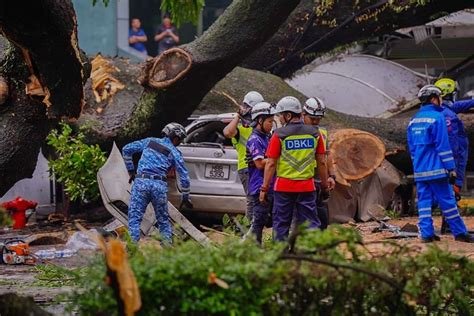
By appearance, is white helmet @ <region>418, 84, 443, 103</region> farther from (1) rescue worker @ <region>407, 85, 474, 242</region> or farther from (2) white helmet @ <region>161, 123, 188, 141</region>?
(2) white helmet @ <region>161, 123, 188, 141</region>

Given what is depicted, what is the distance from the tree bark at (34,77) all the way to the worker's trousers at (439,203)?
392cm

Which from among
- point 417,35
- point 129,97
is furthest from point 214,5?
point 129,97

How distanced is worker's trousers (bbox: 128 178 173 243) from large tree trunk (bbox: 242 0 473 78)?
5.90m

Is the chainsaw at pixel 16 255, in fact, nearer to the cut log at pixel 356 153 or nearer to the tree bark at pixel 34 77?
the tree bark at pixel 34 77

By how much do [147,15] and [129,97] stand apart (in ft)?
37.4

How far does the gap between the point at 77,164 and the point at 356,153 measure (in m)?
3.82

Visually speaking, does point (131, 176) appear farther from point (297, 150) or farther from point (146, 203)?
point (297, 150)

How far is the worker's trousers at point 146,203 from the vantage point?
11852 millimetres

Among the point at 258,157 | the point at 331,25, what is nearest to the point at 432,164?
the point at 258,157

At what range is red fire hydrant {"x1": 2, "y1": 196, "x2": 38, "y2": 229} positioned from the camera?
49.5ft

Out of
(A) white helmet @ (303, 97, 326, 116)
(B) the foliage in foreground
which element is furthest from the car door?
(B) the foliage in foreground

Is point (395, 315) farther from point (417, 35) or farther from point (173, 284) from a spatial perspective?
point (417, 35)

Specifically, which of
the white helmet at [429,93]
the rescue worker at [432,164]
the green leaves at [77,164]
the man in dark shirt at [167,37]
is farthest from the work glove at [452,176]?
the man in dark shirt at [167,37]

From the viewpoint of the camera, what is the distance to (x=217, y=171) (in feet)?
44.8
